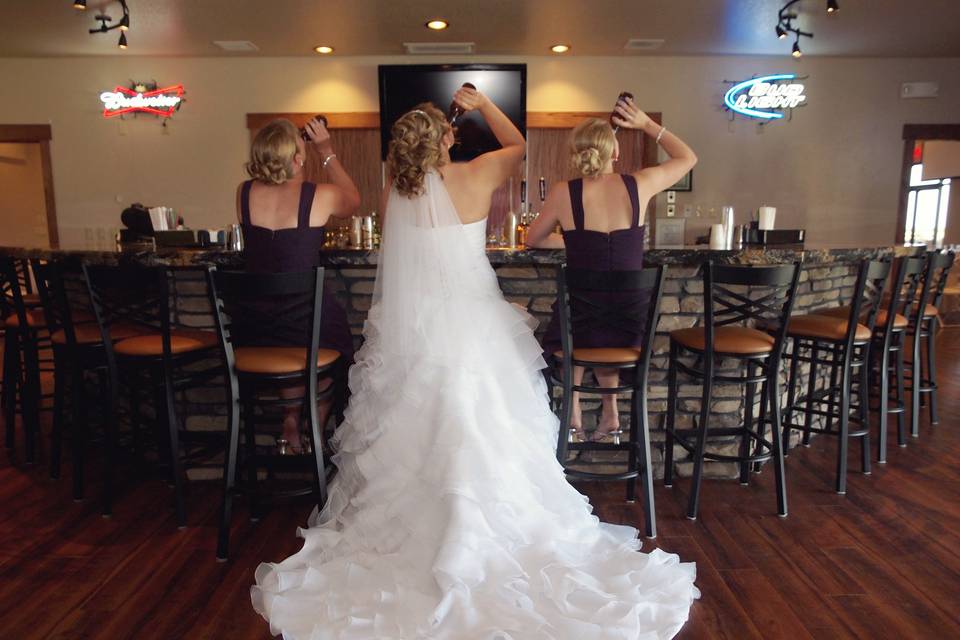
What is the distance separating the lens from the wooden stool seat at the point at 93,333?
109 inches

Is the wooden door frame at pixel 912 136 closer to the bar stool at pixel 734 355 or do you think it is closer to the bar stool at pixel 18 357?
the bar stool at pixel 734 355

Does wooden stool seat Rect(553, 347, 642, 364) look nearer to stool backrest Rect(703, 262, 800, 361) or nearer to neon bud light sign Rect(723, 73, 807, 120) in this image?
stool backrest Rect(703, 262, 800, 361)

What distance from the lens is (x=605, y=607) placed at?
183cm

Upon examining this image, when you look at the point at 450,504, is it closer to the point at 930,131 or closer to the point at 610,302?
the point at 610,302

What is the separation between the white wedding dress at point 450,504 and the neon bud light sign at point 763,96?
5555 mm

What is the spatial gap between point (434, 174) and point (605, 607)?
1.57 metres

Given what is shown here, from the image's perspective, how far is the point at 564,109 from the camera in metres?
6.74

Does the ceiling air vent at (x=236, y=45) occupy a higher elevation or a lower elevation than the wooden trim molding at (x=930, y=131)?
higher

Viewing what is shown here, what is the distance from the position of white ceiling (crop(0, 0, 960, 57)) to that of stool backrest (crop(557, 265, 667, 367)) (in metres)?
3.50

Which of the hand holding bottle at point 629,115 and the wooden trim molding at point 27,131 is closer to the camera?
the hand holding bottle at point 629,115

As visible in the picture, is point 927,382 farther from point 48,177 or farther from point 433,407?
point 48,177

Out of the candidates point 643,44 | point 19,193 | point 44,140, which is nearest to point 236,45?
point 44,140

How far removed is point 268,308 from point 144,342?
1.85 ft

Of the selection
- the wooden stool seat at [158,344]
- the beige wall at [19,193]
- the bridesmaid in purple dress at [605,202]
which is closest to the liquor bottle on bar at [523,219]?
the bridesmaid in purple dress at [605,202]
